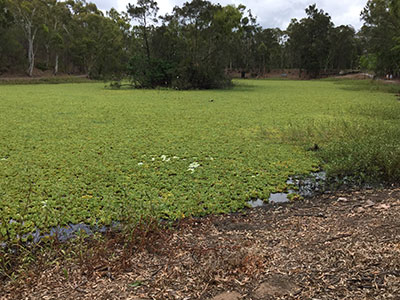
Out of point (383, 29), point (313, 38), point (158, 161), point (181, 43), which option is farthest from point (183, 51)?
point (313, 38)

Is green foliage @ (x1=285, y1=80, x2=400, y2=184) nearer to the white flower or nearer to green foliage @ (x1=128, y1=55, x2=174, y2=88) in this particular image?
the white flower

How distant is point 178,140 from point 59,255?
305 centimetres

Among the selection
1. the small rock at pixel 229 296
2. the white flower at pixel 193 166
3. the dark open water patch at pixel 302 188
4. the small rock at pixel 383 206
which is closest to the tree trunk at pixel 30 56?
the white flower at pixel 193 166

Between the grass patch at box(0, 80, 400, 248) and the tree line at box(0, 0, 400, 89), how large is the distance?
8792mm

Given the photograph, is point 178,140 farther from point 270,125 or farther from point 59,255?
point 59,255

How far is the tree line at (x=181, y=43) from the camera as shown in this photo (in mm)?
14789

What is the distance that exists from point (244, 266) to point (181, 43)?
1531 centimetres

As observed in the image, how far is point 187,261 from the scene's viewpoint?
1.84 metres

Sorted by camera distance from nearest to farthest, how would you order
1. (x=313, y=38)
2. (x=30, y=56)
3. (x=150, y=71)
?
(x=150, y=71) → (x=30, y=56) → (x=313, y=38)

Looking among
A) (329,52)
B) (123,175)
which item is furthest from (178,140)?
(329,52)

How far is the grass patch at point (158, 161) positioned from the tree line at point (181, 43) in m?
8.79

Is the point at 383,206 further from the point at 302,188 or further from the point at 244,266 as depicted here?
the point at 244,266

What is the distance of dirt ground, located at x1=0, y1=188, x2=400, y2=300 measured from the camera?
5.02 feet

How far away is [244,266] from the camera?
171 cm
